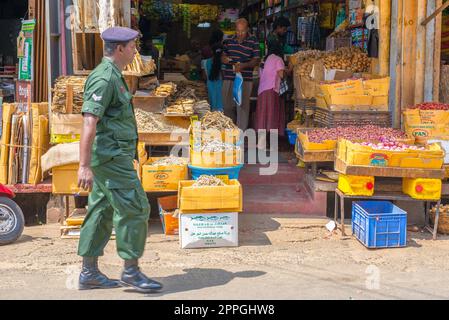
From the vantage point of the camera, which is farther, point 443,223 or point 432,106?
point 432,106

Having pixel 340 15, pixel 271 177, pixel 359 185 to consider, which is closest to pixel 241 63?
pixel 340 15

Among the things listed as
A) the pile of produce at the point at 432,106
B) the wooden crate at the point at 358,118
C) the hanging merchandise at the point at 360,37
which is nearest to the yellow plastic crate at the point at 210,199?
the wooden crate at the point at 358,118

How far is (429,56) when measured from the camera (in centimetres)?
960

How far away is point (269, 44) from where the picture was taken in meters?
11.4

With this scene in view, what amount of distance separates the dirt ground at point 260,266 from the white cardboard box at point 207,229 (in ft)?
0.32

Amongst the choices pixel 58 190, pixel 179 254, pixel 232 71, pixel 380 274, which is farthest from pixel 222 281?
pixel 232 71

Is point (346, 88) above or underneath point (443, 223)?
above

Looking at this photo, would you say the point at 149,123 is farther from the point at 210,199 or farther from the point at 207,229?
the point at 207,229

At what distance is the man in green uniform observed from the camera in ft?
18.6

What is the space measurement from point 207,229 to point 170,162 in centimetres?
116

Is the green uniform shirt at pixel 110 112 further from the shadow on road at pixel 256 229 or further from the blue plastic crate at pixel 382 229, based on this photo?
the blue plastic crate at pixel 382 229

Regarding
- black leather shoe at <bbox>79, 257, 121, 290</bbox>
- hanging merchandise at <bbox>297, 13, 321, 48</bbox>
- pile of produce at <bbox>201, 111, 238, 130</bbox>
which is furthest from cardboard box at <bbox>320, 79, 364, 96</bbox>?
black leather shoe at <bbox>79, 257, 121, 290</bbox>

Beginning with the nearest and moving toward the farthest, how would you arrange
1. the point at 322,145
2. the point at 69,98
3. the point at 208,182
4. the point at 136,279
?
the point at 136,279
the point at 208,182
the point at 69,98
the point at 322,145

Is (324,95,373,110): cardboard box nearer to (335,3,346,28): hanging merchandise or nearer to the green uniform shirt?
(335,3,346,28): hanging merchandise
